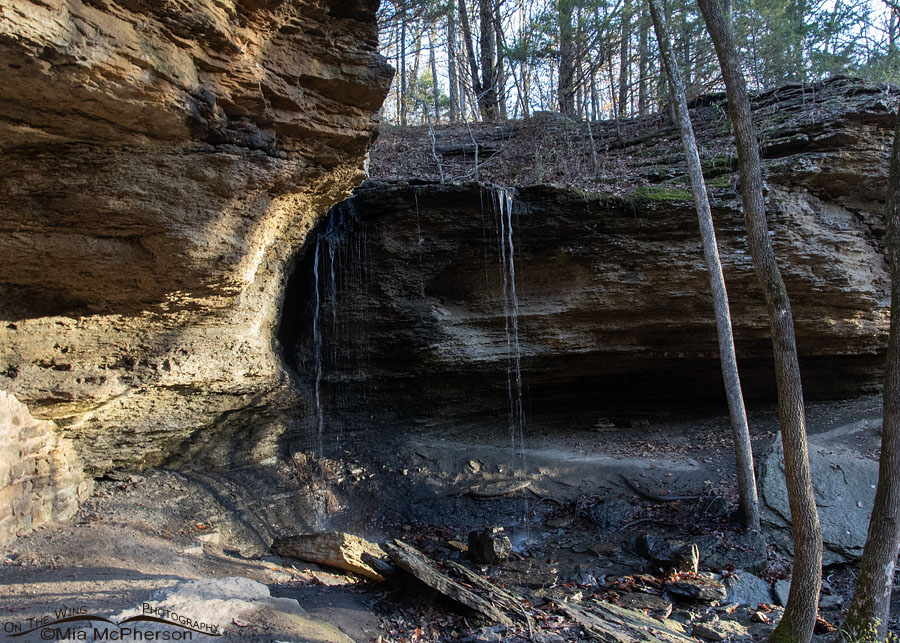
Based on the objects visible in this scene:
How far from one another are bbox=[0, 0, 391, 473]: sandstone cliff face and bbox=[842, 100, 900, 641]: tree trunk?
525 centimetres

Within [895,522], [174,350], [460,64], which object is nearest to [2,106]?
[174,350]

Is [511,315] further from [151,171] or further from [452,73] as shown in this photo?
[452,73]

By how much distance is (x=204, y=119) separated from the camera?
189 inches

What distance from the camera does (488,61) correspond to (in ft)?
56.7

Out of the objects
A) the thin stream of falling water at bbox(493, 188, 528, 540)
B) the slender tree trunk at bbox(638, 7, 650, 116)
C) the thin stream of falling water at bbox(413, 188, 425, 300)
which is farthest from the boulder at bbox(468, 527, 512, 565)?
the slender tree trunk at bbox(638, 7, 650, 116)

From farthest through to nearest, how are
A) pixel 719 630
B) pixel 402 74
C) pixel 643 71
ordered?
pixel 402 74
pixel 643 71
pixel 719 630

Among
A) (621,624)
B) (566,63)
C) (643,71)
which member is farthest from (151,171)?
(643,71)

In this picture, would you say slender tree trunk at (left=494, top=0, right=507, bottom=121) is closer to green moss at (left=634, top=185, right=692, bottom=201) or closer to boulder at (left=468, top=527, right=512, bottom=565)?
green moss at (left=634, top=185, right=692, bottom=201)

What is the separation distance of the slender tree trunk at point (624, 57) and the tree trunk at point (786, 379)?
8.20 meters

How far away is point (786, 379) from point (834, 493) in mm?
4512

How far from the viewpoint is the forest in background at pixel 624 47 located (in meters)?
13.4

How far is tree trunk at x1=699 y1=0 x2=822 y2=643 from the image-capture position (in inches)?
205

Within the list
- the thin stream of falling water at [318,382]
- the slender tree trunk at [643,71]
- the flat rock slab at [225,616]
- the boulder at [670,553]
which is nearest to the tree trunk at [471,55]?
the slender tree trunk at [643,71]

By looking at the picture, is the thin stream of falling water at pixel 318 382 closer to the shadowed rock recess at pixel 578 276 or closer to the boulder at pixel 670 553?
the shadowed rock recess at pixel 578 276
